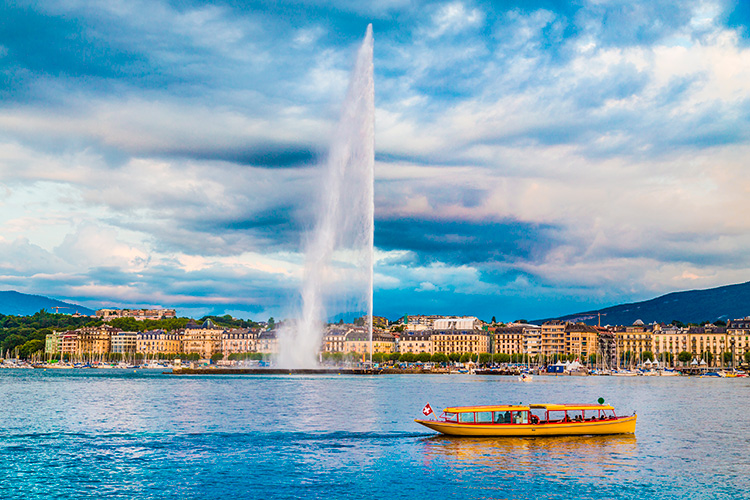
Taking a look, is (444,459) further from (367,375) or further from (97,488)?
(367,375)

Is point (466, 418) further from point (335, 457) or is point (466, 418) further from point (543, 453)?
point (335, 457)

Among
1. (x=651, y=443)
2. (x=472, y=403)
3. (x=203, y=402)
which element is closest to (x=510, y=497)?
(x=651, y=443)

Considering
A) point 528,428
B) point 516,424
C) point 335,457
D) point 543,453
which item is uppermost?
point 516,424

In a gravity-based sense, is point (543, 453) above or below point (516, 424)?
below

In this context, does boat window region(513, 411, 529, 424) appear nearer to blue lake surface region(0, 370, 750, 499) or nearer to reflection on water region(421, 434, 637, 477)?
reflection on water region(421, 434, 637, 477)

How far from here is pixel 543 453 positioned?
39.2 metres

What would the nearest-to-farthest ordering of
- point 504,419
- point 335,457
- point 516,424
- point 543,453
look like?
point 335,457
point 543,453
point 516,424
point 504,419

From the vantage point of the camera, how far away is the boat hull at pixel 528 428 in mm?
43375

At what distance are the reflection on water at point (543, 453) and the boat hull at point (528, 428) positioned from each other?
0.32 meters

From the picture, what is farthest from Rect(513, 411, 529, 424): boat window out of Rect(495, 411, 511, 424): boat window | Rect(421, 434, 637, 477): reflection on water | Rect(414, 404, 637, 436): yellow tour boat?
Rect(421, 434, 637, 477): reflection on water

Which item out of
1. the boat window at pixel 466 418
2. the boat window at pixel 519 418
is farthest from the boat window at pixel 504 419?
the boat window at pixel 466 418

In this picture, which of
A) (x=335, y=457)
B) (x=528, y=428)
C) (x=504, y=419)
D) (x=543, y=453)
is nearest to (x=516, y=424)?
(x=528, y=428)

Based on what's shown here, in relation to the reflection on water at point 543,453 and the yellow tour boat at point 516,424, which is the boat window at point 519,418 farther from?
the reflection on water at point 543,453

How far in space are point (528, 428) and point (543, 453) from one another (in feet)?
13.8
